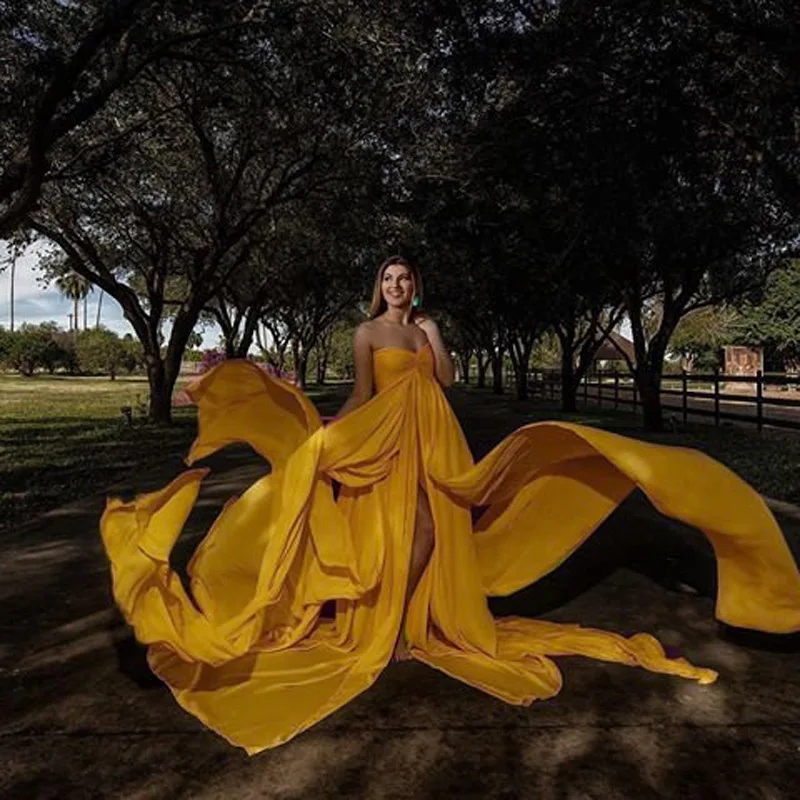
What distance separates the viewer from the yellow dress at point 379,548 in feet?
11.4

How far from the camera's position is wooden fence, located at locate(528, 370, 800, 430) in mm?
17266

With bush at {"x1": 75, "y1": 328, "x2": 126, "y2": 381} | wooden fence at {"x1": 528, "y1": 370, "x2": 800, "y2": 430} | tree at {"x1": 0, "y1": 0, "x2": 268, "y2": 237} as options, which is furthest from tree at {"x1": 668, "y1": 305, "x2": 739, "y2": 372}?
tree at {"x1": 0, "y1": 0, "x2": 268, "y2": 237}

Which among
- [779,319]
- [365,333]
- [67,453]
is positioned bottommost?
[67,453]

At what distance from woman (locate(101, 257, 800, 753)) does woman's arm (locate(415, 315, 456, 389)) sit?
0.01m

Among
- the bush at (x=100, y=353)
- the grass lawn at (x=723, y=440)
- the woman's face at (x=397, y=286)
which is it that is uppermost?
the bush at (x=100, y=353)

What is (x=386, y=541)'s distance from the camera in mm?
3834

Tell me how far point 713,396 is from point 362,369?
17755 millimetres

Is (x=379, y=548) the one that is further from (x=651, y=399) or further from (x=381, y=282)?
(x=651, y=399)

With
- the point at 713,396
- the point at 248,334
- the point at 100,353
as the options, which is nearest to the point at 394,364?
the point at 713,396

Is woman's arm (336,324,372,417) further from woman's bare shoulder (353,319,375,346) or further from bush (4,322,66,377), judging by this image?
bush (4,322,66,377)

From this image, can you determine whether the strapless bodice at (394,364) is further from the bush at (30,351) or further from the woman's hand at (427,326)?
A: the bush at (30,351)

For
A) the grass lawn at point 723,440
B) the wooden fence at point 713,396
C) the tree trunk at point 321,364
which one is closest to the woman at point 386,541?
the grass lawn at point 723,440

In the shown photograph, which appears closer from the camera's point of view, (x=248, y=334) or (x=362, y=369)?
(x=362, y=369)

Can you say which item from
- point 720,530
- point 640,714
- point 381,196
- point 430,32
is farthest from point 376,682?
point 381,196
